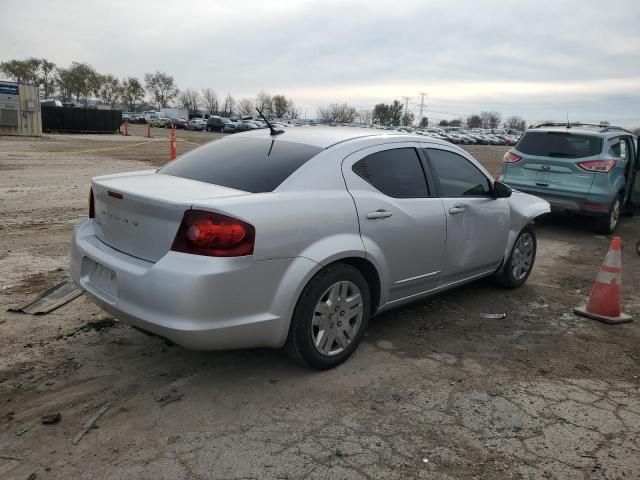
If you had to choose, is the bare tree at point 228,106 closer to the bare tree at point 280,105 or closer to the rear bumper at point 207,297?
the bare tree at point 280,105

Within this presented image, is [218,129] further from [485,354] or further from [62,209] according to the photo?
[485,354]

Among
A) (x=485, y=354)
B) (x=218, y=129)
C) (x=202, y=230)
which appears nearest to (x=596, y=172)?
(x=485, y=354)

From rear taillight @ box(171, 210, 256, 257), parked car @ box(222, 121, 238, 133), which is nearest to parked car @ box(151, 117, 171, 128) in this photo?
parked car @ box(222, 121, 238, 133)

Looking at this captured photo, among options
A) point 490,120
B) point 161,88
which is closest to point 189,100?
point 161,88

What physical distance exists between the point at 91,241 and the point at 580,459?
3.26 meters

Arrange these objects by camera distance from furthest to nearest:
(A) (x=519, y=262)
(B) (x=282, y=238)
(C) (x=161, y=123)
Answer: (C) (x=161, y=123) → (A) (x=519, y=262) → (B) (x=282, y=238)

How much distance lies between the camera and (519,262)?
569 centimetres

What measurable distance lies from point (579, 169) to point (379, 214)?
6152mm

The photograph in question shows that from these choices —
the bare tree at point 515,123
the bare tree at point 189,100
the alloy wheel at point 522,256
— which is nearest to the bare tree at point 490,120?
the bare tree at point 515,123

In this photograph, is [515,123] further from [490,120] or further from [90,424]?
[90,424]

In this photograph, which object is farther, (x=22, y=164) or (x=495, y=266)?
(x=22, y=164)

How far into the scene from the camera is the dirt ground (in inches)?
107

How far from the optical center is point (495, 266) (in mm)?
5250

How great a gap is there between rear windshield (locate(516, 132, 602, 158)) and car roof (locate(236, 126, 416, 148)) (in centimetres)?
534
